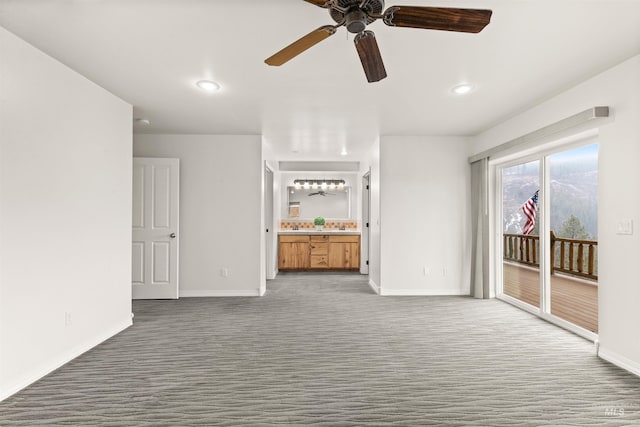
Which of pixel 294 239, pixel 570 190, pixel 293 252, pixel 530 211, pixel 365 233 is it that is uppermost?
pixel 570 190

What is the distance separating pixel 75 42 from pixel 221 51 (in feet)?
3.20

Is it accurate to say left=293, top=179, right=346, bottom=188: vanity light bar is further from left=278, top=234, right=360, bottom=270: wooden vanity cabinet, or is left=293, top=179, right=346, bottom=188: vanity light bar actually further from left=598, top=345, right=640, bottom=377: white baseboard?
left=598, top=345, right=640, bottom=377: white baseboard

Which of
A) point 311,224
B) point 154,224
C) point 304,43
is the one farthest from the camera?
point 311,224

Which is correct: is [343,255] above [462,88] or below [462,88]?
below

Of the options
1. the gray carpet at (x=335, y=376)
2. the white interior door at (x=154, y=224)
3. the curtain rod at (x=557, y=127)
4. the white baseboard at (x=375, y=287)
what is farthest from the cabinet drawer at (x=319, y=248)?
the curtain rod at (x=557, y=127)

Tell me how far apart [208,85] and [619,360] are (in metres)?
4.03

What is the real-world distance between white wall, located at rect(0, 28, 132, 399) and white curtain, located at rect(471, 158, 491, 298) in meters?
4.44

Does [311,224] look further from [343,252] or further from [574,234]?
[574,234]

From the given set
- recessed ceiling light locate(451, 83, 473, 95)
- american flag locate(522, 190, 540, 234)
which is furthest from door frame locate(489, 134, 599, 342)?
recessed ceiling light locate(451, 83, 473, 95)

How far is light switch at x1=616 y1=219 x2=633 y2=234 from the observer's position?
2.62m

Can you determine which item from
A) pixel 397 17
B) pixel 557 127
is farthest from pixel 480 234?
pixel 397 17

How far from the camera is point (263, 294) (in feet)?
17.0

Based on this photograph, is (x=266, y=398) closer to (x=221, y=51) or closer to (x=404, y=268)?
(x=221, y=51)

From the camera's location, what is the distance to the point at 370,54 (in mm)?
1890
